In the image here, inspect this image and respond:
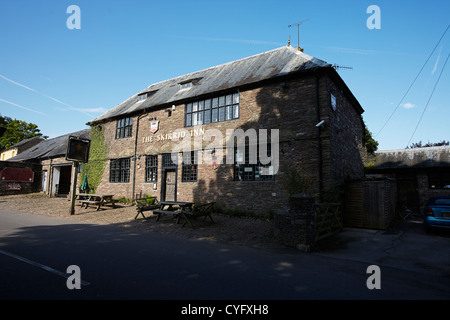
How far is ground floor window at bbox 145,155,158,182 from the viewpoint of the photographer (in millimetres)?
16172

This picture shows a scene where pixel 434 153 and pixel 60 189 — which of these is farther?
pixel 60 189

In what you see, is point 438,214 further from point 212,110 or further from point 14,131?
point 14,131

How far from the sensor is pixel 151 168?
16.5m

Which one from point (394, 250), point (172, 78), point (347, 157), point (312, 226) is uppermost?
point (172, 78)

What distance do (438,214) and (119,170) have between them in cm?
1860

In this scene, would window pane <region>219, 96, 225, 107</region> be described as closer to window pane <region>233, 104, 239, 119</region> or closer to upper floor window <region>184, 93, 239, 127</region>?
upper floor window <region>184, 93, 239, 127</region>

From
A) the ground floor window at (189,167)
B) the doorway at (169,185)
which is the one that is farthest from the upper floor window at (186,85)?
the doorway at (169,185)

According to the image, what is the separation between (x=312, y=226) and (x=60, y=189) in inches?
1024

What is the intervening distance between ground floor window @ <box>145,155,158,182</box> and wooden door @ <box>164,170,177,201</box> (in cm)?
95

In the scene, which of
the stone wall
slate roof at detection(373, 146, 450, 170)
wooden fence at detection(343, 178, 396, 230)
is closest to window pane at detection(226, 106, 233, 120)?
wooden fence at detection(343, 178, 396, 230)

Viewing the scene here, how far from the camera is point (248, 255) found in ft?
20.1

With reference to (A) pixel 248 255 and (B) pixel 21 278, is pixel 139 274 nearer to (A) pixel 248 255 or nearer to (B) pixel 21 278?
(B) pixel 21 278

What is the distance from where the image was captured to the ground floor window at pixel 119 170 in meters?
17.9
